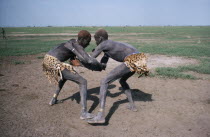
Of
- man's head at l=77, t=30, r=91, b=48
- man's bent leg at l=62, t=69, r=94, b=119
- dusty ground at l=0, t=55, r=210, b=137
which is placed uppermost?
man's head at l=77, t=30, r=91, b=48

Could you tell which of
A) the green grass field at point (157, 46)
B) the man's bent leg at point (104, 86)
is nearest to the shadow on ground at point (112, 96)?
the man's bent leg at point (104, 86)

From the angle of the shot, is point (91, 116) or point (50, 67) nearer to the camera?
point (91, 116)

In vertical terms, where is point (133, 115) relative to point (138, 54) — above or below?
below

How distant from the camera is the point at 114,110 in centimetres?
468

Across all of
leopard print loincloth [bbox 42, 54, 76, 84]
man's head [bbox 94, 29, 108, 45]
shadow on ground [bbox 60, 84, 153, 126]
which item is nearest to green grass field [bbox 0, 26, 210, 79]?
shadow on ground [bbox 60, 84, 153, 126]

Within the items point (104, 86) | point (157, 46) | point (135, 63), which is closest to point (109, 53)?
point (135, 63)

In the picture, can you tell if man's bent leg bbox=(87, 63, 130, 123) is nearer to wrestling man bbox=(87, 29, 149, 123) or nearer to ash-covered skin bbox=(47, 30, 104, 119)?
wrestling man bbox=(87, 29, 149, 123)

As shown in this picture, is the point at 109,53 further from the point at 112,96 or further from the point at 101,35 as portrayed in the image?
the point at 112,96

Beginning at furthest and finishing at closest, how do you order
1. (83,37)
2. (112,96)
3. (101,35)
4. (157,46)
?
(157,46)
(112,96)
(83,37)
(101,35)

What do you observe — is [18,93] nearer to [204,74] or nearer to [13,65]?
[13,65]

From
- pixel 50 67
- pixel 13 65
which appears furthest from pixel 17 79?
pixel 50 67

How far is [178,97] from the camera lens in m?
5.52

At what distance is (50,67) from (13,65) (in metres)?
6.26

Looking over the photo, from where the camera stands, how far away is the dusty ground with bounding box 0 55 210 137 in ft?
12.0
